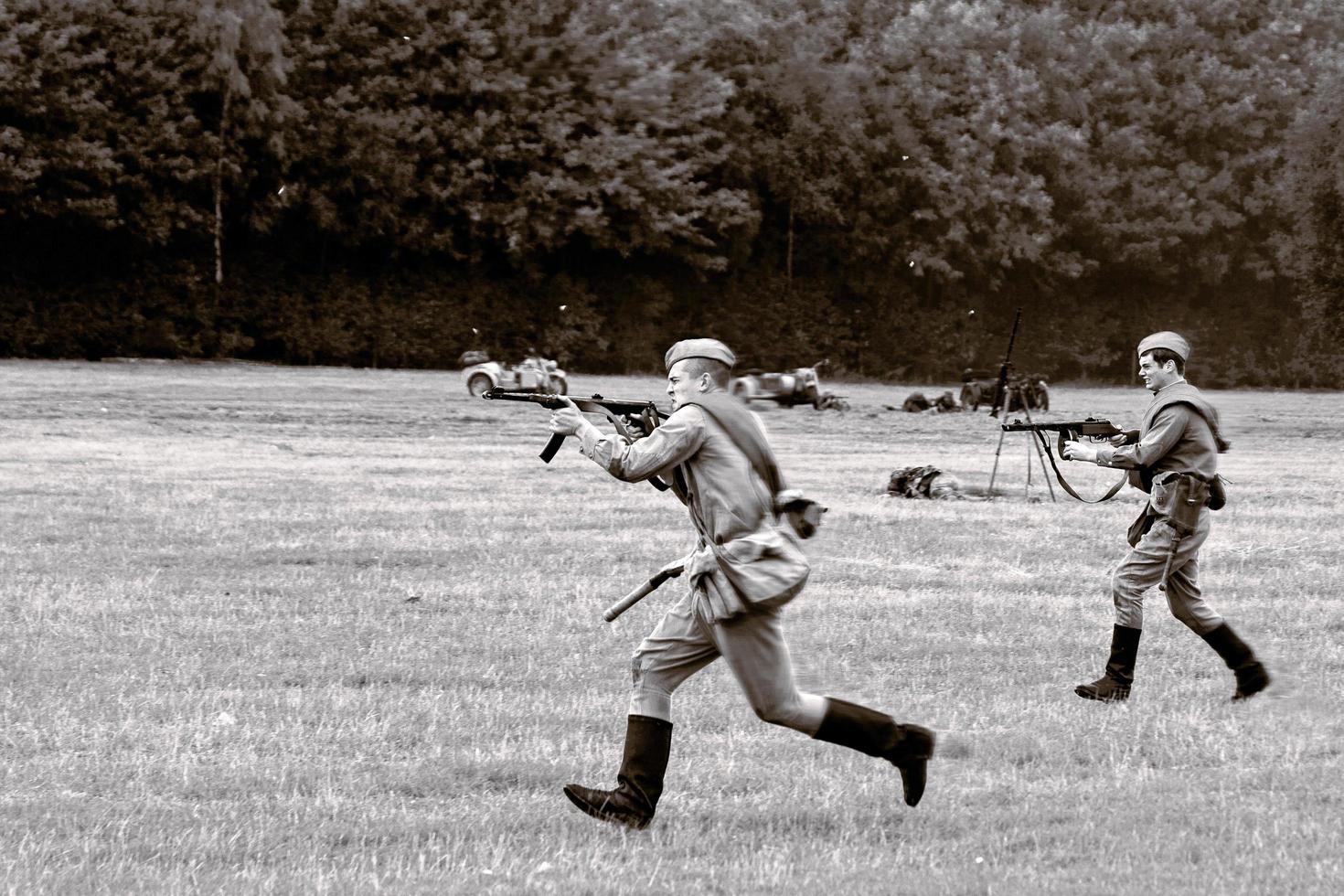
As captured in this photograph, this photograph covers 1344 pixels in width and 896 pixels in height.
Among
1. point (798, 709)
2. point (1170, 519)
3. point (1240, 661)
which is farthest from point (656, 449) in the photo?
point (1240, 661)

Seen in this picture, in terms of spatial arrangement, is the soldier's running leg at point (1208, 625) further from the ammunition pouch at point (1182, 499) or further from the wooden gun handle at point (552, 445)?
the wooden gun handle at point (552, 445)

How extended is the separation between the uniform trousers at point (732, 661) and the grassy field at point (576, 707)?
40 centimetres

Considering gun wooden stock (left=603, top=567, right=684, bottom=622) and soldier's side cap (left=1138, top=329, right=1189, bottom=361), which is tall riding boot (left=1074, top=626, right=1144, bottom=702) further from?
gun wooden stock (left=603, top=567, right=684, bottom=622)

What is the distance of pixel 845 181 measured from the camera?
49.2 meters

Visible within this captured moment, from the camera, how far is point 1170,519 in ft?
24.5

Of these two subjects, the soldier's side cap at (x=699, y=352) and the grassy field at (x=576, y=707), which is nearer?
the grassy field at (x=576, y=707)

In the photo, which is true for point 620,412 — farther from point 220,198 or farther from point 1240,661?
point 220,198

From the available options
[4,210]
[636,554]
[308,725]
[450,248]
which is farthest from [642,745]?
[450,248]

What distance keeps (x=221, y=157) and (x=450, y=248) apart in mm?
6802

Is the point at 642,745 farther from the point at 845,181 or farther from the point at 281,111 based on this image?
the point at 845,181

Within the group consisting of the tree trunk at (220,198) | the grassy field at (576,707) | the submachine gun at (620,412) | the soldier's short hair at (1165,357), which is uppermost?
the tree trunk at (220,198)

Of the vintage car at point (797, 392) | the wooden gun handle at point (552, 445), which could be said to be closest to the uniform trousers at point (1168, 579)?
the wooden gun handle at point (552, 445)

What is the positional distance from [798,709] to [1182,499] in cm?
299

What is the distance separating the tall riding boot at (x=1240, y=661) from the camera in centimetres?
752
